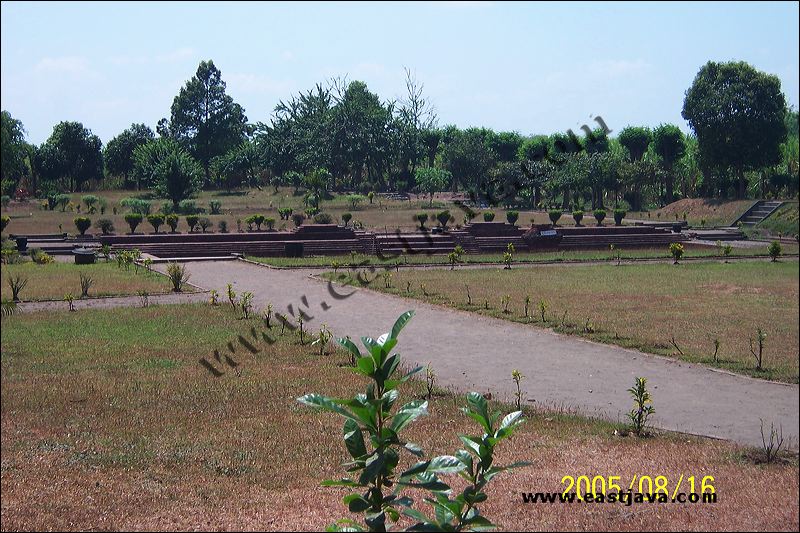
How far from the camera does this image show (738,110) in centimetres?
397

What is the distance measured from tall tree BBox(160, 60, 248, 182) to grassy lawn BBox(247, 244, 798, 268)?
7912 mm

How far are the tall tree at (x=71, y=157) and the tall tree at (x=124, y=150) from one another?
3.7 inches

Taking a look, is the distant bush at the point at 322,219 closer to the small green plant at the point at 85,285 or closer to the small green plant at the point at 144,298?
the small green plant at the point at 85,285

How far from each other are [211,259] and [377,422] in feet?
53.1

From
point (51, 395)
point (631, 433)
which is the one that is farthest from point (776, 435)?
point (51, 395)

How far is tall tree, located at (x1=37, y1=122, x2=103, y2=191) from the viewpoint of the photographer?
17.7 feet

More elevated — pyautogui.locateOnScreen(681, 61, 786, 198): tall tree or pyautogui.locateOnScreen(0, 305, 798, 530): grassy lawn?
pyautogui.locateOnScreen(681, 61, 786, 198): tall tree

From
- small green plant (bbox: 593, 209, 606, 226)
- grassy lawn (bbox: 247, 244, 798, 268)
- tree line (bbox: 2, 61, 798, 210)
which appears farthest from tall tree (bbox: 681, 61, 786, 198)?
small green plant (bbox: 593, 209, 606, 226)

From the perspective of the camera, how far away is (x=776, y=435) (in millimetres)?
3662

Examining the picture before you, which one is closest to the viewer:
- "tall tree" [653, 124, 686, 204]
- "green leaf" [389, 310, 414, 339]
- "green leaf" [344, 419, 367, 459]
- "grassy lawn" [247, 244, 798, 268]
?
"green leaf" [389, 310, 414, 339]

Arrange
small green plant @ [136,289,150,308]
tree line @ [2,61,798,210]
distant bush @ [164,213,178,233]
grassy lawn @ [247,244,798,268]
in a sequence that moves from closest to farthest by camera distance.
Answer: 1. tree line @ [2,61,798,210]
2. small green plant @ [136,289,150,308]
3. grassy lawn @ [247,244,798,268]
4. distant bush @ [164,213,178,233]

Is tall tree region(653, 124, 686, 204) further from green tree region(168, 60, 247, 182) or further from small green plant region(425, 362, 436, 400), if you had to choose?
green tree region(168, 60, 247, 182)

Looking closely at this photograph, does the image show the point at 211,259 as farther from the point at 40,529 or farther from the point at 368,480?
the point at 368,480

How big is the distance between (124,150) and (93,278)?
679cm
